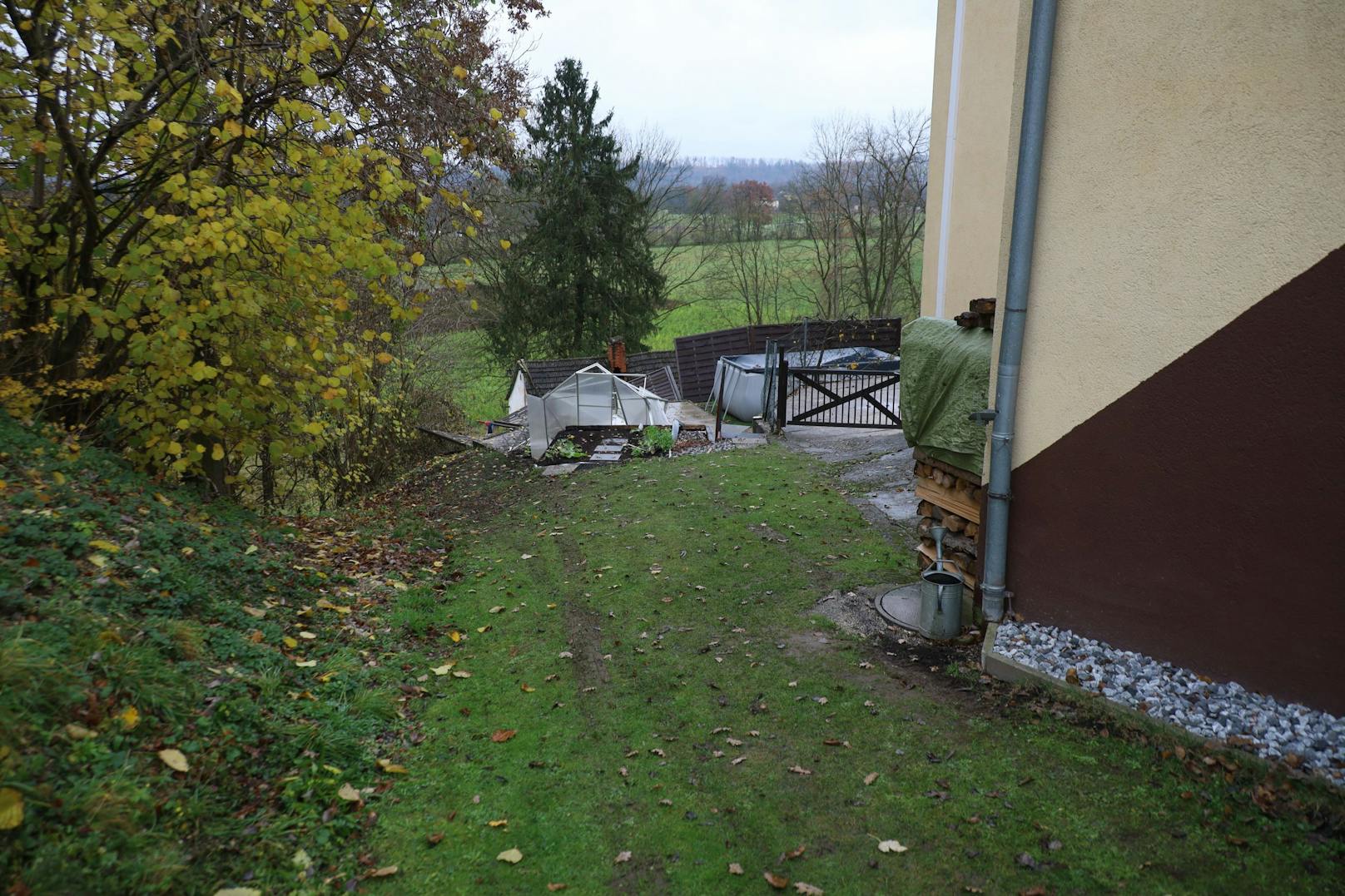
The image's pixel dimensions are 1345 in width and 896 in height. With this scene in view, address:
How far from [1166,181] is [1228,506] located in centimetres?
190

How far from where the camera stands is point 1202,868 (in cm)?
368

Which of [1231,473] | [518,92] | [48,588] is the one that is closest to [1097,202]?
[1231,473]

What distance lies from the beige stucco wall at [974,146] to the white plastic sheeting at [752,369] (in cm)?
958

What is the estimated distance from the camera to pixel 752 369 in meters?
21.4

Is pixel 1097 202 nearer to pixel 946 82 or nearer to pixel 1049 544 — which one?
pixel 1049 544

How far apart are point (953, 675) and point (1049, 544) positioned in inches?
45.0

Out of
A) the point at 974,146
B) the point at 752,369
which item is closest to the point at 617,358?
the point at 752,369

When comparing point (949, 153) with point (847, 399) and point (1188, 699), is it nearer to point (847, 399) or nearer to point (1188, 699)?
point (847, 399)

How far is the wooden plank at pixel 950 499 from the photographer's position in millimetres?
6707

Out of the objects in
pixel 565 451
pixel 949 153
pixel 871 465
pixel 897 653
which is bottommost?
pixel 565 451

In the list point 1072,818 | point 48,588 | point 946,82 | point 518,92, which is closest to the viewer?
point 1072,818

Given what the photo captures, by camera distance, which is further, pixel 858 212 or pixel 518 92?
pixel 858 212

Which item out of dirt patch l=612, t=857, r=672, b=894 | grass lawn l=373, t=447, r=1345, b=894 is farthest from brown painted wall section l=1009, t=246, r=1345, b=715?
dirt patch l=612, t=857, r=672, b=894

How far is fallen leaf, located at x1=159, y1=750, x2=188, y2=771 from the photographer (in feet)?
12.4
